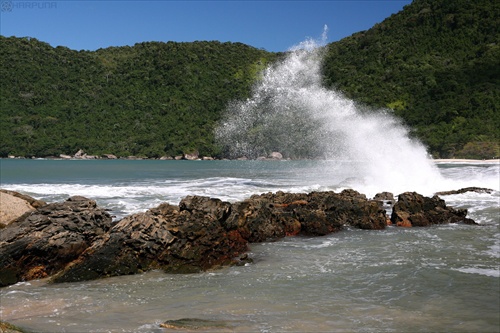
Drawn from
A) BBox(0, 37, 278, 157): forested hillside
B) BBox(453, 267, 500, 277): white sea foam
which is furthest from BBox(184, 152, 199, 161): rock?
BBox(453, 267, 500, 277): white sea foam

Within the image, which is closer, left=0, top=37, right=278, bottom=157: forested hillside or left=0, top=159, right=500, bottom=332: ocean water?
left=0, top=159, right=500, bottom=332: ocean water

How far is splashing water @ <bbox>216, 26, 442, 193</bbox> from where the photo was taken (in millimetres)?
30094

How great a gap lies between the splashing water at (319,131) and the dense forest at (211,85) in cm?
867

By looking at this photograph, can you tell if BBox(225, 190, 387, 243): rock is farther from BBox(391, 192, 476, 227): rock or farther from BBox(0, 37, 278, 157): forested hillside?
BBox(0, 37, 278, 157): forested hillside

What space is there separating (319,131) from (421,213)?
3012 inches

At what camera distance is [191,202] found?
1255cm

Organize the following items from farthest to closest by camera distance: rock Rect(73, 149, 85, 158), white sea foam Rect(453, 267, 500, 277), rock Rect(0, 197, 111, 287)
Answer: rock Rect(73, 149, 85, 158), rock Rect(0, 197, 111, 287), white sea foam Rect(453, 267, 500, 277)

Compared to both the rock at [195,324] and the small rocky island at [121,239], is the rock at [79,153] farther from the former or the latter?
the rock at [195,324]

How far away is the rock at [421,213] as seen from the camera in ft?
49.6

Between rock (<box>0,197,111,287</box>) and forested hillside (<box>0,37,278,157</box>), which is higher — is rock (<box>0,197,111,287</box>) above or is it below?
below

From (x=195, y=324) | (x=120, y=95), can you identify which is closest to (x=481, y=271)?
(x=195, y=324)

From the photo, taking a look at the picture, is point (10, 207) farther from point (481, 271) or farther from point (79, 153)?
point (79, 153)

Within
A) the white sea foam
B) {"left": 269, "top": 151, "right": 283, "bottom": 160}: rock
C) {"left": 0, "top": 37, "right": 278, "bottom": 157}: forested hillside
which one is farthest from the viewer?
{"left": 0, "top": 37, "right": 278, "bottom": 157}: forested hillside

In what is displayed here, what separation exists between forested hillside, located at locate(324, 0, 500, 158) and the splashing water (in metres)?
8.72
